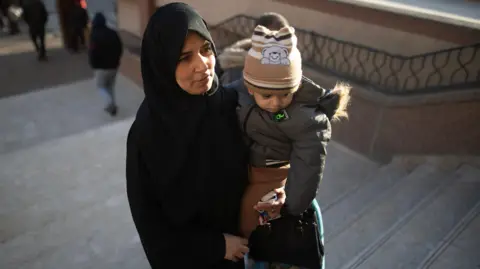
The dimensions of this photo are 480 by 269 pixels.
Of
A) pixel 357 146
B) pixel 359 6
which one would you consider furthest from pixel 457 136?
pixel 359 6

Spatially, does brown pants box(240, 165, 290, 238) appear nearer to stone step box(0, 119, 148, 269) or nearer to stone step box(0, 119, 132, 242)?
stone step box(0, 119, 148, 269)

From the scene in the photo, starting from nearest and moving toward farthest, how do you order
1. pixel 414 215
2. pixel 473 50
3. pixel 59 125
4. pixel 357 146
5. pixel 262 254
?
pixel 262 254 → pixel 414 215 → pixel 473 50 → pixel 357 146 → pixel 59 125

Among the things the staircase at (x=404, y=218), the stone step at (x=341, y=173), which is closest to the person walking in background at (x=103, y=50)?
the stone step at (x=341, y=173)

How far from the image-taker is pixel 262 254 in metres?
1.70

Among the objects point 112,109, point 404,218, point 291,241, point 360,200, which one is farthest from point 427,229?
point 112,109

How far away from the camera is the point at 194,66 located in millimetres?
1336

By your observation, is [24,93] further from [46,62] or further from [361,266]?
[361,266]

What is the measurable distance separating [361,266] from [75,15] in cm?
950

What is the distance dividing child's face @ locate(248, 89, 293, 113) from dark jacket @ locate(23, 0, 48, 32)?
8852 millimetres

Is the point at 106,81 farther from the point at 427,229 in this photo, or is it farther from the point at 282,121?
the point at 282,121

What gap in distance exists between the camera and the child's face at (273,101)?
152cm

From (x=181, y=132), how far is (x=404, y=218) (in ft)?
8.37

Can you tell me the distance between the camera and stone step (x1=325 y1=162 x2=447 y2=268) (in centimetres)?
300

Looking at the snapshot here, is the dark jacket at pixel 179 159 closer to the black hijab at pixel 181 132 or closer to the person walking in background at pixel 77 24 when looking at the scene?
the black hijab at pixel 181 132
